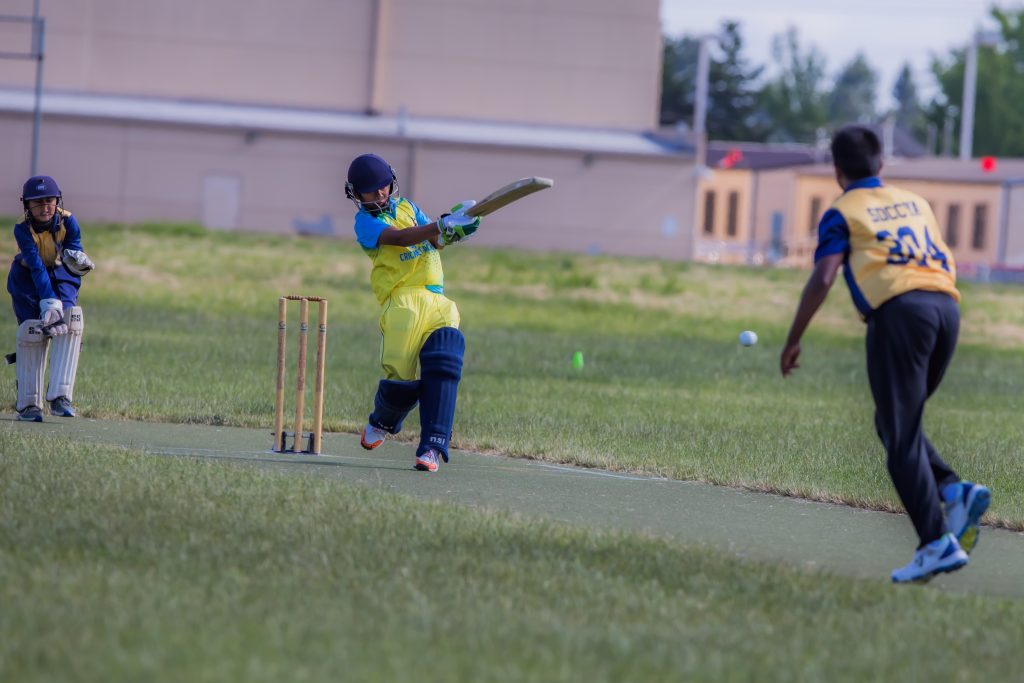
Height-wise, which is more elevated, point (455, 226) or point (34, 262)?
point (455, 226)

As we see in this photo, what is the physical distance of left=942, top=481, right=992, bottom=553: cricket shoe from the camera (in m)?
6.94

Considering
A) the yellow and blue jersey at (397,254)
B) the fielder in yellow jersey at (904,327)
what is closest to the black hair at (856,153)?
the fielder in yellow jersey at (904,327)

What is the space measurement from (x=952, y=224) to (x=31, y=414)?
2182 inches

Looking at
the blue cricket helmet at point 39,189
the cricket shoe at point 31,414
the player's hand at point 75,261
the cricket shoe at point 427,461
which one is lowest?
the cricket shoe at point 31,414

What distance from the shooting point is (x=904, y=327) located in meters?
6.85

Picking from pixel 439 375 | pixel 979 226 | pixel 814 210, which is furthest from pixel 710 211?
pixel 439 375

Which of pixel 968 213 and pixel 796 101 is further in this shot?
pixel 796 101

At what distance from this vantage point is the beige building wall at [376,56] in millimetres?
48531

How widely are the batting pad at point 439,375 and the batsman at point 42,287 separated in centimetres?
333

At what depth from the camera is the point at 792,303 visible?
33.4 m

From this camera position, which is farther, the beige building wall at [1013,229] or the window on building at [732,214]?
the window on building at [732,214]

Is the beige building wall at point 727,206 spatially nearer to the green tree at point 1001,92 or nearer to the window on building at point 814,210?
the window on building at point 814,210

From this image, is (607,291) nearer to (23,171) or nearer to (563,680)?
(23,171)

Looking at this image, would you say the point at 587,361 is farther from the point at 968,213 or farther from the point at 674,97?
the point at 674,97
